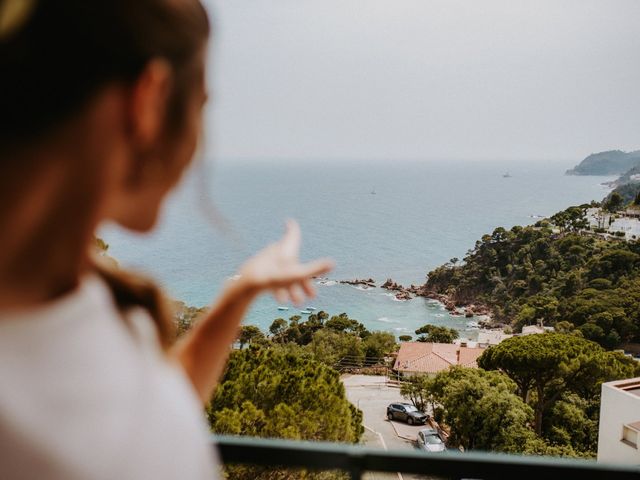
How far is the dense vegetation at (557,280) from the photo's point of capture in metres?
29.5

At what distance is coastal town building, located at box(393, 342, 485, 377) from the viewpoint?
26969mm

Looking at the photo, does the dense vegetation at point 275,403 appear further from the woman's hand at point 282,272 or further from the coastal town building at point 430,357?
the coastal town building at point 430,357

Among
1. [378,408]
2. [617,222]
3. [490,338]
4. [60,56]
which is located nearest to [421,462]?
[60,56]

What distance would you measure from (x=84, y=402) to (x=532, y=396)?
2071 cm

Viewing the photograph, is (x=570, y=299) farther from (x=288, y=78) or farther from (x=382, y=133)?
(x=382, y=133)

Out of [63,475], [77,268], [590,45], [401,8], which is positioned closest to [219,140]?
[77,268]

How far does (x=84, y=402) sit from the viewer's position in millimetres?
338

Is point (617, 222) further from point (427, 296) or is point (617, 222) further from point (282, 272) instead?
point (282, 272)

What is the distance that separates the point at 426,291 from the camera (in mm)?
50344

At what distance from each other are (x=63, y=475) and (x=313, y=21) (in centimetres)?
7779

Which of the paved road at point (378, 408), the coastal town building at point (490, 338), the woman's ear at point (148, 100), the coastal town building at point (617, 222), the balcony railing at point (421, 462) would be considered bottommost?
the paved road at point (378, 408)

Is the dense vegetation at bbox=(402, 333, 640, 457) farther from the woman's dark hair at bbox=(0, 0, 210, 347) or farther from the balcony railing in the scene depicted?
the woman's dark hair at bbox=(0, 0, 210, 347)

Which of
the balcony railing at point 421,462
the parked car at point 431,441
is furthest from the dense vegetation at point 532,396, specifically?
the balcony railing at point 421,462

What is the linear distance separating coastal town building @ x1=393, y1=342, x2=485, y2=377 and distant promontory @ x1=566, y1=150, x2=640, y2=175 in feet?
255
